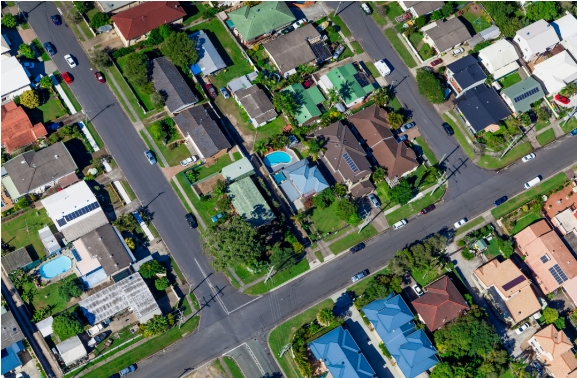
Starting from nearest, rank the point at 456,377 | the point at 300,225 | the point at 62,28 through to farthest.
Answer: the point at 456,377 < the point at 300,225 < the point at 62,28

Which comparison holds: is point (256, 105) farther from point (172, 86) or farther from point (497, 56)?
point (497, 56)

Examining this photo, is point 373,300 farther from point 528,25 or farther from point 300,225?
point 528,25

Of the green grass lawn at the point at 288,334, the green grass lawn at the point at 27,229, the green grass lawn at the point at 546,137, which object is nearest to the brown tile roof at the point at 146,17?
the green grass lawn at the point at 27,229

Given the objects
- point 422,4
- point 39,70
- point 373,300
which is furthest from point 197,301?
point 422,4

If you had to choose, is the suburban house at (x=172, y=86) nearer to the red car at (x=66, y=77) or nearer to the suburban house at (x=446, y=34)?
the red car at (x=66, y=77)

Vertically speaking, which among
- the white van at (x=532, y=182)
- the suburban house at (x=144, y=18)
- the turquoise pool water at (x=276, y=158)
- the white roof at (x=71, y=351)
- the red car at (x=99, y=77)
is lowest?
the white van at (x=532, y=182)
